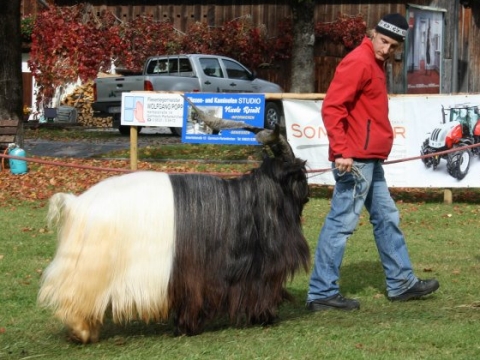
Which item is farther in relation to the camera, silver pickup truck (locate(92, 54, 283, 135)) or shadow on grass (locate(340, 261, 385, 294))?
silver pickup truck (locate(92, 54, 283, 135))

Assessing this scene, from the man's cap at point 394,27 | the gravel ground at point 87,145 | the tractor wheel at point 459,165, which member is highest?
the man's cap at point 394,27

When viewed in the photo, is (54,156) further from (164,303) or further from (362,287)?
(164,303)

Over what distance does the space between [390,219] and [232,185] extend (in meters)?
1.65

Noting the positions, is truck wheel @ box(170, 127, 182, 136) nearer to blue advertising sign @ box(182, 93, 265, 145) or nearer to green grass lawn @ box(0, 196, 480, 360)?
blue advertising sign @ box(182, 93, 265, 145)

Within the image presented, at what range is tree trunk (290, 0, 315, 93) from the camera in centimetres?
2088

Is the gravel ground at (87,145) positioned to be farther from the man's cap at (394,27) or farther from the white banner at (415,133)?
the man's cap at (394,27)

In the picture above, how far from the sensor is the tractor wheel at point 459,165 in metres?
13.8

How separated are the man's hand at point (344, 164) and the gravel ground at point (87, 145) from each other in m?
12.6

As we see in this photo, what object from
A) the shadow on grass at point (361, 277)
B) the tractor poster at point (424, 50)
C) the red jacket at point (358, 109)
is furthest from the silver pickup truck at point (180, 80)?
the red jacket at point (358, 109)

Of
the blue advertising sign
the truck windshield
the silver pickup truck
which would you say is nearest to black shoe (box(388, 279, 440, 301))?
the blue advertising sign

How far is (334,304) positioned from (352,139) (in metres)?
1.27

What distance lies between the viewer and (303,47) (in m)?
21.1

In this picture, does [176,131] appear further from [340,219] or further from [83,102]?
[340,219]

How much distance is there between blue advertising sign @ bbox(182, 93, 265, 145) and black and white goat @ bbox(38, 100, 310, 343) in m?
7.27
